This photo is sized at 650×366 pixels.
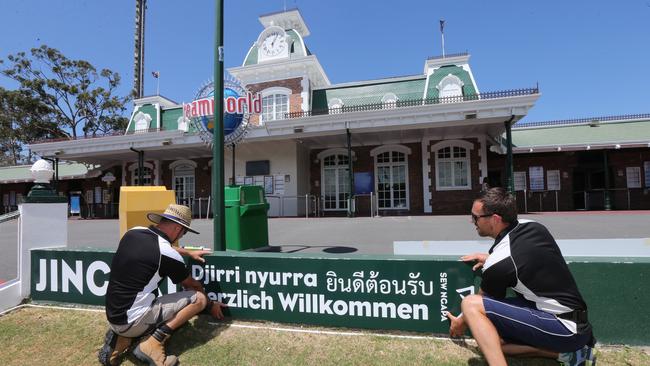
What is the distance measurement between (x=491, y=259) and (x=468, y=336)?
97 centimetres

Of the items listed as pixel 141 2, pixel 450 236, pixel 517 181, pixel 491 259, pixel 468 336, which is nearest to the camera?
pixel 491 259

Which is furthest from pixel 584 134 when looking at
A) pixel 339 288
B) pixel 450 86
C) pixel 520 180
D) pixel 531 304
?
pixel 339 288

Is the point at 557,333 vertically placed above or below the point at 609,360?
above

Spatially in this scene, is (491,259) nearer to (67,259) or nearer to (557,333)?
(557,333)

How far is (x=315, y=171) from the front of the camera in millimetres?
18188

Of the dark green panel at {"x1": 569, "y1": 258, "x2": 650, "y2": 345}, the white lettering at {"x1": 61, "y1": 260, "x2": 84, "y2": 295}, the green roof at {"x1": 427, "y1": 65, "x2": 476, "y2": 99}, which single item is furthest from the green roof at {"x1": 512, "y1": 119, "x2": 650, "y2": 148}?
the white lettering at {"x1": 61, "y1": 260, "x2": 84, "y2": 295}

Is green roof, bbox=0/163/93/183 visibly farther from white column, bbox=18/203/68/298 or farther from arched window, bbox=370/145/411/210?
white column, bbox=18/203/68/298

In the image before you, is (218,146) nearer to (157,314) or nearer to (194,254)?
(194,254)

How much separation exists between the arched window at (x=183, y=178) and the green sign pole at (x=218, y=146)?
16795 millimetres

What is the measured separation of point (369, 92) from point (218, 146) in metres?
15.5

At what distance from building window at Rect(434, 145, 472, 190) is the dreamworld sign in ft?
40.3

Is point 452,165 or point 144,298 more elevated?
point 452,165

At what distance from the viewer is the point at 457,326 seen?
2662mm

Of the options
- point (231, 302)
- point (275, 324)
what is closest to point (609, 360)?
point (275, 324)
